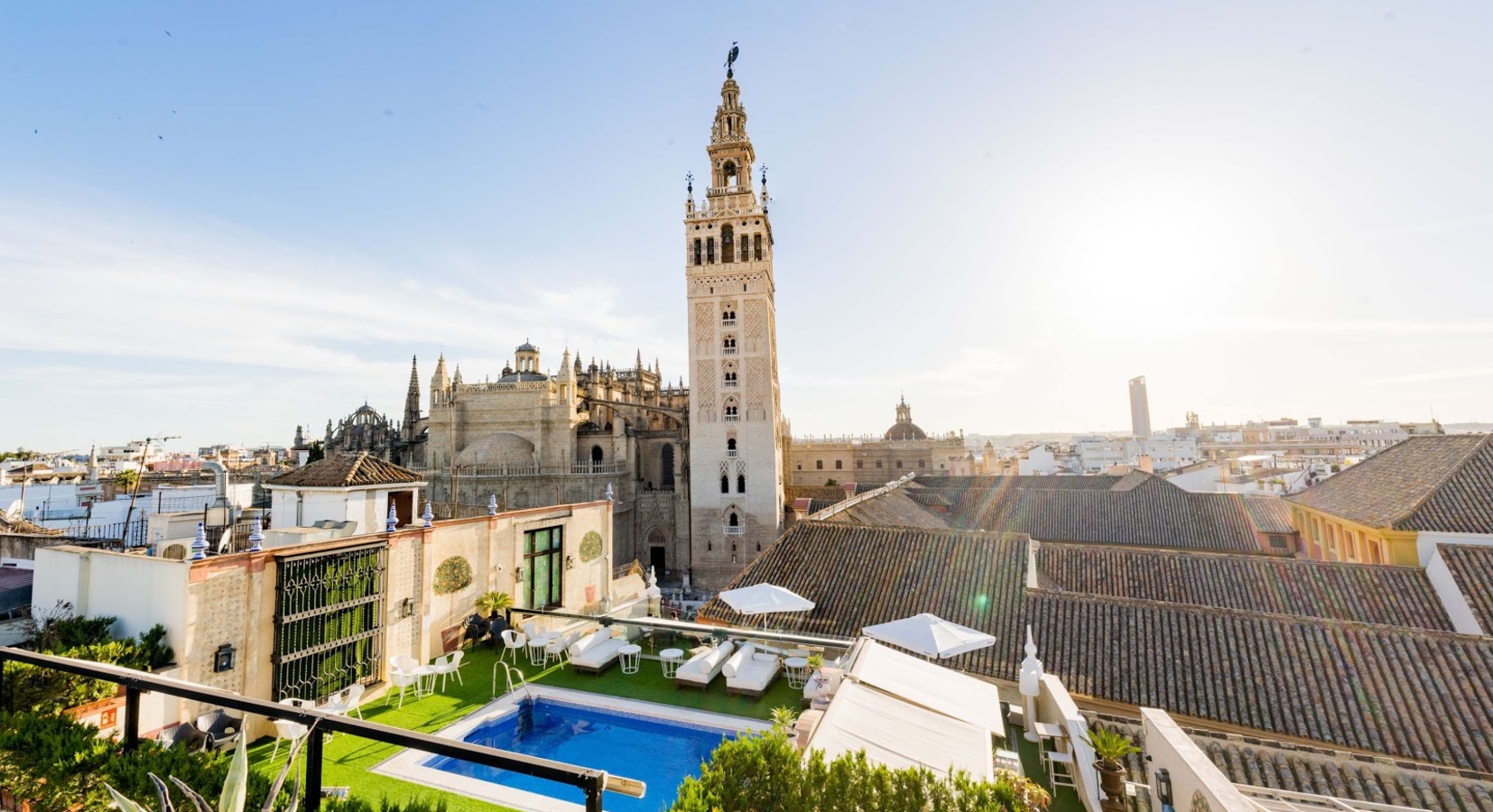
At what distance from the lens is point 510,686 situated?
10719mm

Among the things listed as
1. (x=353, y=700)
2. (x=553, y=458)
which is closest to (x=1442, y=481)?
Result: (x=353, y=700)

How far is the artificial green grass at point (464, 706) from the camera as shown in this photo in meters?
7.55

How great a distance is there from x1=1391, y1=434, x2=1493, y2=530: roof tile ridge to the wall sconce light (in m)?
25.8

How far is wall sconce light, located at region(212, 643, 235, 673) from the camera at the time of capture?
340 inches

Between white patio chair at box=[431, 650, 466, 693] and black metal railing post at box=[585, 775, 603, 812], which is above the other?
black metal railing post at box=[585, 775, 603, 812]

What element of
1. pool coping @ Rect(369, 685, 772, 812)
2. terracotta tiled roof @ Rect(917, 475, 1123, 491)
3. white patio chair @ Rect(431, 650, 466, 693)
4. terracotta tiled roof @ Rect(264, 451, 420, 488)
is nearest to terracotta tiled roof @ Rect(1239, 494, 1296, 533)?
terracotta tiled roof @ Rect(917, 475, 1123, 491)

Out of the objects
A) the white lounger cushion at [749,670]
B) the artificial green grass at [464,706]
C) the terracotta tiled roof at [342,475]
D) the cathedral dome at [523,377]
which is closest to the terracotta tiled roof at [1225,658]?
the white lounger cushion at [749,670]

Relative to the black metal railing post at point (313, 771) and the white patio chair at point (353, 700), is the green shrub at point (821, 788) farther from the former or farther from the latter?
the white patio chair at point (353, 700)

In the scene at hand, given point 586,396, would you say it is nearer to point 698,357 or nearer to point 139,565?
point 698,357

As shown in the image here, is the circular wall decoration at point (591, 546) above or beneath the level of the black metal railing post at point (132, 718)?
beneath

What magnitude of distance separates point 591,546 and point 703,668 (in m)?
7.02

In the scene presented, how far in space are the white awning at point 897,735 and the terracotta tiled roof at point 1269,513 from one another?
28.0 metres

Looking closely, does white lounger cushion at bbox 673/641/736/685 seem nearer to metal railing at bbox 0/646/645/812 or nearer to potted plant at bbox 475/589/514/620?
potted plant at bbox 475/589/514/620

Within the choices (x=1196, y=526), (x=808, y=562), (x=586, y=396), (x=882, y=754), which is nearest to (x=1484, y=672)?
(x=882, y=754)
